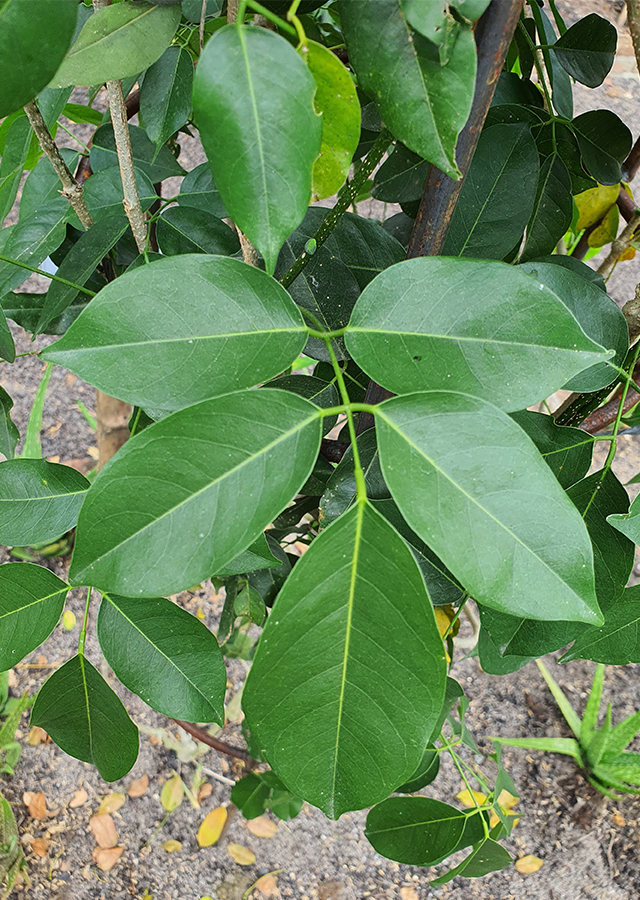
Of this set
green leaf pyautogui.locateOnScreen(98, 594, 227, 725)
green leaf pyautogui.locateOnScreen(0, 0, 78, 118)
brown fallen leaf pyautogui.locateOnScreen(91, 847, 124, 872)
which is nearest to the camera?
green leaf pyautogui.locateOnScreen(0, 0, 78, 118)

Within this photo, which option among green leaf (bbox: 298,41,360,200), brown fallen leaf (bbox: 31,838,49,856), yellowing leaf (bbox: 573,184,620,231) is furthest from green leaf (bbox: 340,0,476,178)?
brown fallen leaf (bbox: 31,838,49,856)

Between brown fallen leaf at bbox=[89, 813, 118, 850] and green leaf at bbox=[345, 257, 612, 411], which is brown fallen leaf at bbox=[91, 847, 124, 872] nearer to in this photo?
brown fallen leaf at bbox=[89, 813, 118, 850]

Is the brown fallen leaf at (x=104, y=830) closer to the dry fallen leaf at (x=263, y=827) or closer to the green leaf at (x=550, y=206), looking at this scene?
the dry fallen leaf at (x=263, y=827)

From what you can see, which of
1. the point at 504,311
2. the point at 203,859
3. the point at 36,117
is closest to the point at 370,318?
the point at 504,311

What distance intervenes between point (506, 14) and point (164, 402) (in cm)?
21

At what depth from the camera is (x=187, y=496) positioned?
0.26 m

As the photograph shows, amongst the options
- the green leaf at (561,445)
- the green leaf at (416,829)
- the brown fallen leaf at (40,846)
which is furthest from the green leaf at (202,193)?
the brown fallen leaf at (40,846)

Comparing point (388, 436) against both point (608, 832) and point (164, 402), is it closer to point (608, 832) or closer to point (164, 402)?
point (164, 402)

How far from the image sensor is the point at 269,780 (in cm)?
99

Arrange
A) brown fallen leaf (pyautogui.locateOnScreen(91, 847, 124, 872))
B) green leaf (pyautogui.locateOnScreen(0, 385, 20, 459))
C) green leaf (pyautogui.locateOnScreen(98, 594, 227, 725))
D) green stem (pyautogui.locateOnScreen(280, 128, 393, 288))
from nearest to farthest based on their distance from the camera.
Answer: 1. green stem (pyautogui.locateOnScreen(280, 128, 393, 288))
2. green leaf (pyautogui.locateOnScreen(98, 594, 227, 725))
3. green leaf (pyautogui.locateOnScreen(0, 385, 20, 459))
4. brown fallen leaf (pyautogui.locateOnScreen(91, 847, 124, 872))

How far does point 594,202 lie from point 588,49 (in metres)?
0.24

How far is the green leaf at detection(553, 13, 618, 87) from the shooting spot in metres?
0.50

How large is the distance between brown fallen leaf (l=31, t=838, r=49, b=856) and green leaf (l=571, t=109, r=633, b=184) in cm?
144

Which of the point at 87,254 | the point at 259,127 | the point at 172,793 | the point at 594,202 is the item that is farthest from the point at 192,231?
the point at 172,793
